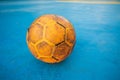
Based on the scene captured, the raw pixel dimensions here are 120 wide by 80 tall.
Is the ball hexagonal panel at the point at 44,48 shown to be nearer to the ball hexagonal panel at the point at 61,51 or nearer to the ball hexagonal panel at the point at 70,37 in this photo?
the ball hexagonal panel at the point at 61,51

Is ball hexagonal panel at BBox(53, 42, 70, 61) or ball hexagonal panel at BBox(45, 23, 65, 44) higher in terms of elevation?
ball hexagonal panel at BBox(45, 23, 65, 44)

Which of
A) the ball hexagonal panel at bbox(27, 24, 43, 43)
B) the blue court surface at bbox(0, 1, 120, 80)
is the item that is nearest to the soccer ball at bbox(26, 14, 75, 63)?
the ball hexagonal panel at bbox(27, 24, 43, 43)

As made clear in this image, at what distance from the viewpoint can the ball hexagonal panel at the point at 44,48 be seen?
1.52 m

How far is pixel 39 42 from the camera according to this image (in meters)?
1.54

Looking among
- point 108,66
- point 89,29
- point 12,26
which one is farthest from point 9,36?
point 108,66

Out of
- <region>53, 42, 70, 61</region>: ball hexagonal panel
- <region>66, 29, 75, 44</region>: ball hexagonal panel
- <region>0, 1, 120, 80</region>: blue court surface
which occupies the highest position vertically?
<region>66, 29, 75, 44</region>: ball hexagonal panel

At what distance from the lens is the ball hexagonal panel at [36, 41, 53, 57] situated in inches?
59.9

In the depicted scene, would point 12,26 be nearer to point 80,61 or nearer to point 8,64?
point 8,64

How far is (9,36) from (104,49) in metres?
1.34

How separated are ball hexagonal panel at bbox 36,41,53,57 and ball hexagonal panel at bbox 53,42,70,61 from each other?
57mm

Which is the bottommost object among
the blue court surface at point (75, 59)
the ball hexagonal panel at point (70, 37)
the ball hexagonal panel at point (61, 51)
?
the blue court surface at point (75, 59)

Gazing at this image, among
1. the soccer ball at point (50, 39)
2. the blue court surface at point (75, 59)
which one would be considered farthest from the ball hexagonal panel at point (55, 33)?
the blue court surface at point (75, 59)

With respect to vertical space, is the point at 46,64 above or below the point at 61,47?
below

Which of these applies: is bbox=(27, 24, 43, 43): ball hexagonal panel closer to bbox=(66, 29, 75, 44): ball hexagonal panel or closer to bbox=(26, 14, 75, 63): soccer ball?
bbox=(26, 14, 75, 63): soccer ball
